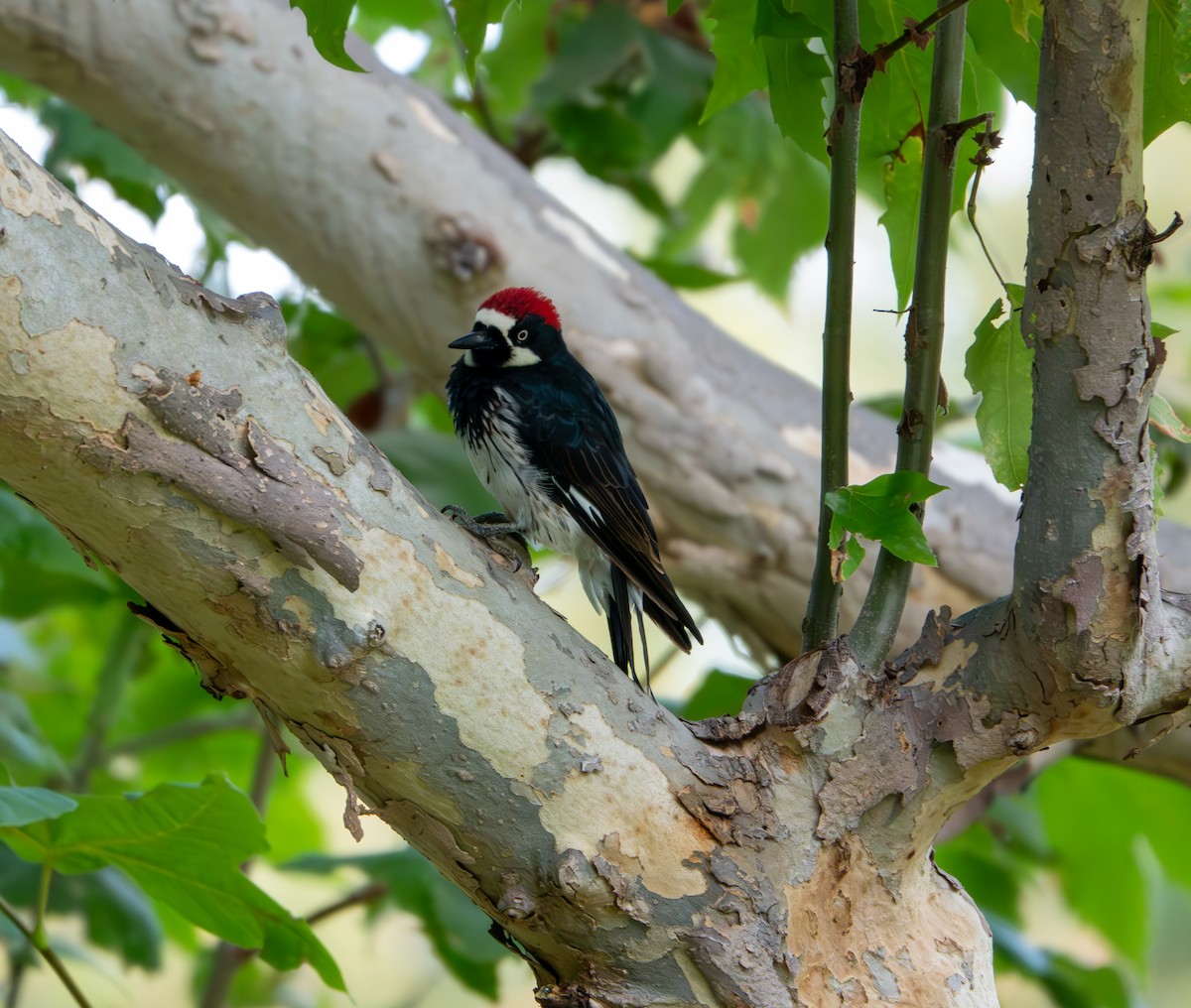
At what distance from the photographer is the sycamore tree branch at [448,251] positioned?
2.46 metres

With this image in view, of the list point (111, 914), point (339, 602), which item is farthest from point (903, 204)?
point (111, 914)

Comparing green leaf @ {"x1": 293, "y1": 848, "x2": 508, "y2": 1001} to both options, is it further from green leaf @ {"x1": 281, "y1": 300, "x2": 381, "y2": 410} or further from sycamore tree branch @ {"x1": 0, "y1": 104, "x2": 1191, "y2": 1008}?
green leaf @ {"x1": 281, "y1": 300, "x2": 381, "y2": 410}

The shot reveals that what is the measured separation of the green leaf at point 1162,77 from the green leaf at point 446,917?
156 cm

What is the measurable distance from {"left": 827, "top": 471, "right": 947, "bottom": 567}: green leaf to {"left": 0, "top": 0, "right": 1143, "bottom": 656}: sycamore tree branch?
1247mm

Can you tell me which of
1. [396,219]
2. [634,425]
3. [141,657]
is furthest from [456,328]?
[141,657]

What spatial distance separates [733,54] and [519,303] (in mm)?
1017

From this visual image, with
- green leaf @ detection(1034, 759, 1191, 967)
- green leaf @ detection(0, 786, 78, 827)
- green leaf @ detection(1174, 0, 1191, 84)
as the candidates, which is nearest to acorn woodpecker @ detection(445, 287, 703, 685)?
green leaf @ detection(0, 786, 78, 827)

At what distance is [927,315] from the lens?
1.39m

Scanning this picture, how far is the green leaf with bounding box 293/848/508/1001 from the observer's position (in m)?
2.10

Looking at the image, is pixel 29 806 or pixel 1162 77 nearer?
pixel 1162 77

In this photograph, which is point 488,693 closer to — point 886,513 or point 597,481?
point 886,513

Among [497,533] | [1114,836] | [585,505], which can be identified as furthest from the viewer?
[1114,836]

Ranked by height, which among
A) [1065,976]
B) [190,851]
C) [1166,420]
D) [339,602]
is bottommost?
[190,851]

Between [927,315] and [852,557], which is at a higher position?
[927,315]
